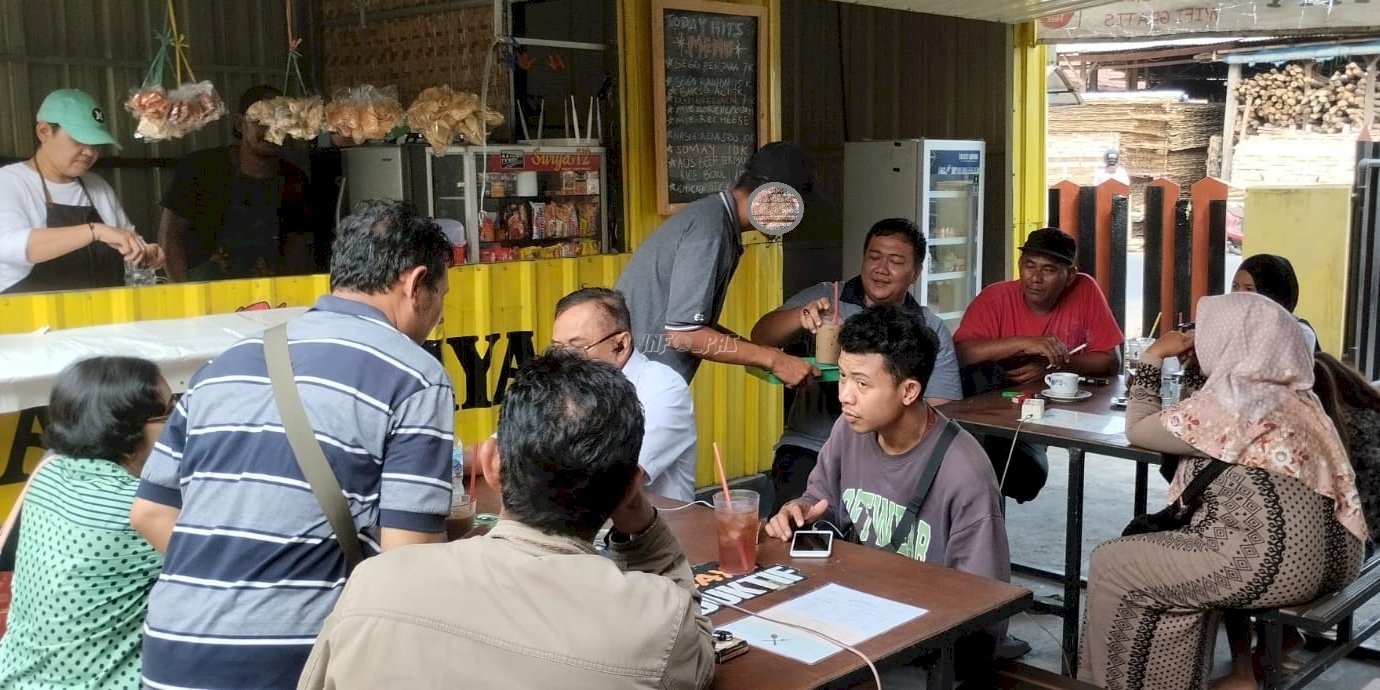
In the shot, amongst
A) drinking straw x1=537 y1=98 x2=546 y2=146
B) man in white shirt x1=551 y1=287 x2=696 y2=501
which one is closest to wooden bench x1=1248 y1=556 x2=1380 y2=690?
man in white shirt x1=551 y1=287 x2=696 y2=501

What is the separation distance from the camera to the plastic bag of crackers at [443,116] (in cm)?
547

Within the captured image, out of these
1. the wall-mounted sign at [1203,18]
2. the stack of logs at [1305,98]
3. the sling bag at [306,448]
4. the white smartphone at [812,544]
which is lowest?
the white smartphone at [812,544]

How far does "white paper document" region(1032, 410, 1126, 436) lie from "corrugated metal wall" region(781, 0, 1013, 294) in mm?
4411

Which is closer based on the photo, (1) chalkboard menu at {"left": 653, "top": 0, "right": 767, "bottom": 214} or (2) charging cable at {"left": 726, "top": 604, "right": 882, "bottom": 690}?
(2) charging cable at {"left": 726, "top": 604, "right": 882, "bottom": 690}

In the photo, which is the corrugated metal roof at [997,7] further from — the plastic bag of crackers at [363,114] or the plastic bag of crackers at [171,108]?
the plastic bag of crackers at [171,108]

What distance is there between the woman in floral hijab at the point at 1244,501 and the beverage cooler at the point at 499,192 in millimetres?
3154

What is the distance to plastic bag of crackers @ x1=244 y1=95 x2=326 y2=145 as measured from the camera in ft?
17.5

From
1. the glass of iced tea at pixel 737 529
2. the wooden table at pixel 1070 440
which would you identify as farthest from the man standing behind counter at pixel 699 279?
the glass of iced tea at pixel 737 529

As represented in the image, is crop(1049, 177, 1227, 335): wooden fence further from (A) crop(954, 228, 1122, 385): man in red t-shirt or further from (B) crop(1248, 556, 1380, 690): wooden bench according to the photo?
(B) crop(1248, 556, 1380, 690): wooden bench

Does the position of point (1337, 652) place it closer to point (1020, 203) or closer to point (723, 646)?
point (723, 646)

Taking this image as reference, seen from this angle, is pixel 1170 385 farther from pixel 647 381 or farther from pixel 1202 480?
pixel 647 381

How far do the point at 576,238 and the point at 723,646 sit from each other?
13.5 feet

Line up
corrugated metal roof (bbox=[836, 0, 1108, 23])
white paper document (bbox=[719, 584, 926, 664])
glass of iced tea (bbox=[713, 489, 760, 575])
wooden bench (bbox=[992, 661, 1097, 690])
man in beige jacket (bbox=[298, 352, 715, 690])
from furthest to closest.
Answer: corrugated metal roof (bbox=[836, 0, 1108, 23]), wooden bench (bbox=[992, 661, 1097, 690]), glass of iced tea (bbox=[713, 489, 760, 575]), white paper document (bbox=[719, 584, 926, 664]), man in beige jacket (bbox=[298, 352, 715, 690])

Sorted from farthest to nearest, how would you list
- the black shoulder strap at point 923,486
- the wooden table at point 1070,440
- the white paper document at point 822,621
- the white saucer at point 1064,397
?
the white saucer at point 1064,397
the wooden table at point 1070,440
the black shoulder strap at point 923,486
the white paper document at point 822,621
